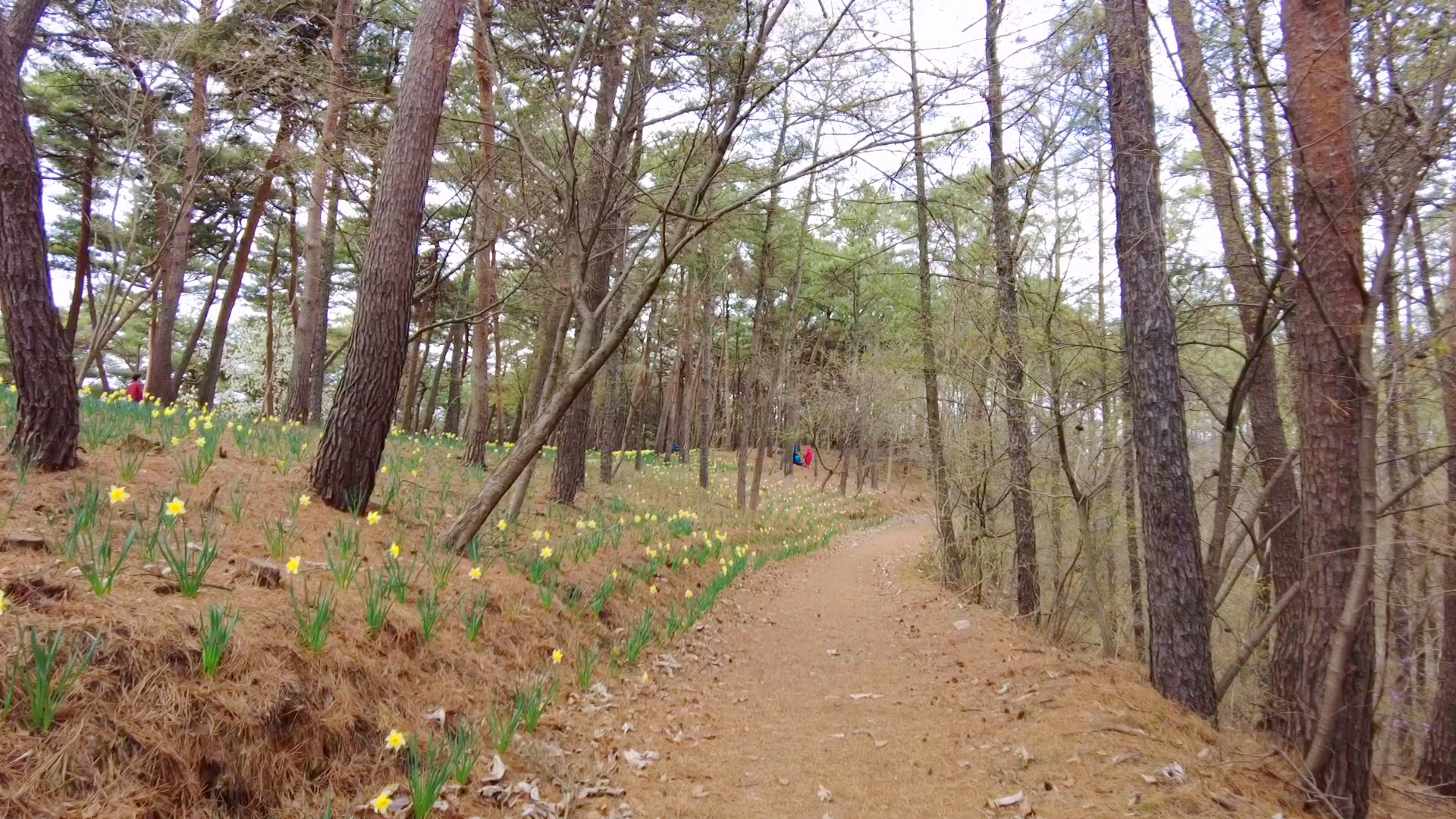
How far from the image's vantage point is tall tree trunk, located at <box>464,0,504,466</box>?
6090mm

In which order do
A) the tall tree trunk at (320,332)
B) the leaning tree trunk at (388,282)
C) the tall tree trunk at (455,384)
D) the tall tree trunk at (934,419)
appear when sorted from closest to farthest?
1. the leaning tree trunk at (388,282)
2. the tall tree trunk at (934,419)
3. the tall tree trunk at (320,332)
4. the tall tree trunk at (455,384)

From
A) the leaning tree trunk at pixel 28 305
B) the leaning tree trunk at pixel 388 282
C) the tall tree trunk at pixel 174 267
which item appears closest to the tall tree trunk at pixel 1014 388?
the leaning tree trunk at pixel 388 282

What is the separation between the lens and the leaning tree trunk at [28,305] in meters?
3.76

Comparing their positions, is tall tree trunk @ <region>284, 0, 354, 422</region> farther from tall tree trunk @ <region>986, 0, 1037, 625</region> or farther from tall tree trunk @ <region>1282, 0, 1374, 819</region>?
tall tree trunk @ <region>1282, 0, 1374, 819</region>

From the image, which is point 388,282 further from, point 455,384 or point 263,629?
point 455,384

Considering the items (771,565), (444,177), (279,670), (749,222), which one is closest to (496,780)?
(279,670)

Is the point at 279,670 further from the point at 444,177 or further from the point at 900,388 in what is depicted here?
the point at 900,388

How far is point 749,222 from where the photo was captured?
13227mm

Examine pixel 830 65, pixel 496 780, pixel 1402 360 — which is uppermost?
pixel 830 65

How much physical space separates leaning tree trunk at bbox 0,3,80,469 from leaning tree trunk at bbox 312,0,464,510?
1353 millimetres

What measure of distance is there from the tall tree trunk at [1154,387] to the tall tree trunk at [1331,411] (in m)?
0.91

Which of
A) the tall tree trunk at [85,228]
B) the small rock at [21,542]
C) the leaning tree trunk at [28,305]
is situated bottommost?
the small rock at [21,542]

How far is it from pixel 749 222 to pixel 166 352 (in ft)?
35.0

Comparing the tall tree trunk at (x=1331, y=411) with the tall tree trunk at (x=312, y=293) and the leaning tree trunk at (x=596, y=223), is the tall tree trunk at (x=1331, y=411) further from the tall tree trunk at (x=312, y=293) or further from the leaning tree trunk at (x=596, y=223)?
the tall tree trunk at (x=312, y=293)
